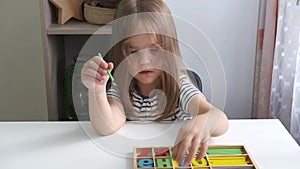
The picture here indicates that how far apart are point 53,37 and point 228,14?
65cm

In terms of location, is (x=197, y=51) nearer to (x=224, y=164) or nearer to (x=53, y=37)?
(x=53, y=37)

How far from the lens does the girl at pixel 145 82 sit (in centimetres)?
88

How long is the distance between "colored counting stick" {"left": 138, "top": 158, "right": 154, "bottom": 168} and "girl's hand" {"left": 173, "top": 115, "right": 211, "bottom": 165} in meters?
0.05

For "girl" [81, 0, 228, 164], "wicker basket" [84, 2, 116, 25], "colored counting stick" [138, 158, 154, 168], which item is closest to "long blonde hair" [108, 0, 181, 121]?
"girl" [81, 0, 228, 164]

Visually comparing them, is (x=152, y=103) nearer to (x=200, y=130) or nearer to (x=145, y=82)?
(x=145, y=82)

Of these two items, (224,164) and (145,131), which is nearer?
(224,164)

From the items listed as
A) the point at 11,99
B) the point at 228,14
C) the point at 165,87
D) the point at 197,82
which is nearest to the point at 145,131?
the point at 165,87

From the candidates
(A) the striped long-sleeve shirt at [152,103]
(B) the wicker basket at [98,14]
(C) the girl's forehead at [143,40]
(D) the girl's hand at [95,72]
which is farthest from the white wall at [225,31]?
(D) the girl's hand at [95,72]

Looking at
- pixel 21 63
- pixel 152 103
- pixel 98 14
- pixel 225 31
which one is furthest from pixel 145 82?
pixel 21 63

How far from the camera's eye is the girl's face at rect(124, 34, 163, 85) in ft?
3.16

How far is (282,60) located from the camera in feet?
4.81

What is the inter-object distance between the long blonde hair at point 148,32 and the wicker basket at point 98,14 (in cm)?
32

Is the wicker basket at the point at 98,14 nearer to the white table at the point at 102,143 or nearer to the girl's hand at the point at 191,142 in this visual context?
the white table at the point at 102,143

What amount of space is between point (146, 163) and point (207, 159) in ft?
0.36
